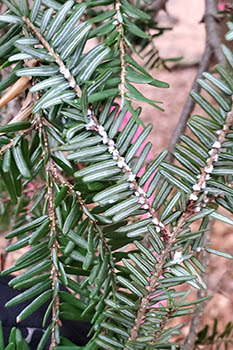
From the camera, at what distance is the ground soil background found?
1.30 m

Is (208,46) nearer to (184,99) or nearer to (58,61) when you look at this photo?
(58,61)

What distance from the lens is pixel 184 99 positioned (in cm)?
191

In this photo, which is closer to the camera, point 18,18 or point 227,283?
point 18,18

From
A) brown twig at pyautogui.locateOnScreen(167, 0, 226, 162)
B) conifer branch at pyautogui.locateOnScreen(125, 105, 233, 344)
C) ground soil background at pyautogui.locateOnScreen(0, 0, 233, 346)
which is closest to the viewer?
conifer branch at pyautogui.locateOnScreen(125, 105, 233, 344)

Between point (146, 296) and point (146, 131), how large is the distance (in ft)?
0.32

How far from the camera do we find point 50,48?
0.73 ft

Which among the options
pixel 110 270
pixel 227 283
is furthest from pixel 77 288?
pixel 227 283

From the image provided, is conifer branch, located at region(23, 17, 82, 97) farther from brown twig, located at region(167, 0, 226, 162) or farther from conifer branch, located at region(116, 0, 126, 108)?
brown twig, located at region(167, 0, 226, 162)

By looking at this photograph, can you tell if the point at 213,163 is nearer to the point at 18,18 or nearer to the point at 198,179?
the point at 198,179

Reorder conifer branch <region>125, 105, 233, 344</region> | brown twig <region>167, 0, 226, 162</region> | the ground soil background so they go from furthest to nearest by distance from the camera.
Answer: the ground soil background, brown twig <region>167, 0, 226, 162</region>, conifer branch <region>125, 105, 233, 344</region>

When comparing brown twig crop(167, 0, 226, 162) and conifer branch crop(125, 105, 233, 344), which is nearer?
conifer branch crop(125, 105, 233, 344)

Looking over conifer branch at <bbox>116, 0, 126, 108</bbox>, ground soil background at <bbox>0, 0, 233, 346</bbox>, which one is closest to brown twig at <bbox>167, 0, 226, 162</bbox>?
conifer branch at <bbox>116, 0, 126, 108</bbox>

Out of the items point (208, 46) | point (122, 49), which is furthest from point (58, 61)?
point (208, 46)

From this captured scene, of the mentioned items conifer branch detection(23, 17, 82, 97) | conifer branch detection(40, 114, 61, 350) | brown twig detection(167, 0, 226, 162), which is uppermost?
brown twig detection(167, 0, 226, 162)
